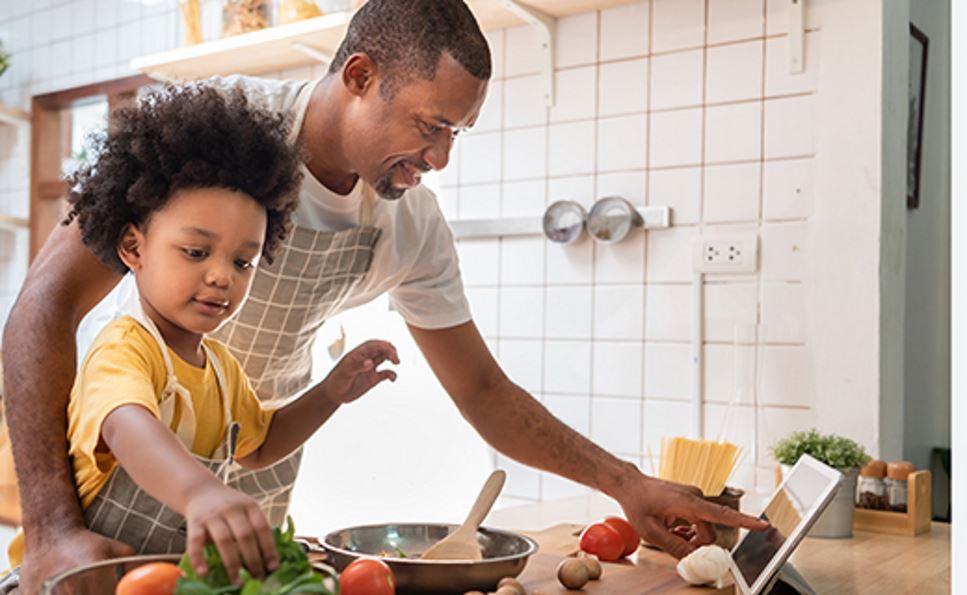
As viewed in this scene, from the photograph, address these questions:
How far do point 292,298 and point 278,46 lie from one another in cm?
142

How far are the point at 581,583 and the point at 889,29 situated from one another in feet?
4.92

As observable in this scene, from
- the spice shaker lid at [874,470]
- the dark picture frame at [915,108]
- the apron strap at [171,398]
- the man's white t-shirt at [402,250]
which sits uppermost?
the dark picture frame at [915,108]

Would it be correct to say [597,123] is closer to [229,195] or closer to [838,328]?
[838,328]

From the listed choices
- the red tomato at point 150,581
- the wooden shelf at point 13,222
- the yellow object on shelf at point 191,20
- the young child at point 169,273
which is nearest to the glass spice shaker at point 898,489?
the young child at point 169,273

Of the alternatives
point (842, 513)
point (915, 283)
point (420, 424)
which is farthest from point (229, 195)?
point (915, 283)

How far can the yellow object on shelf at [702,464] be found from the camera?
4.23 feet

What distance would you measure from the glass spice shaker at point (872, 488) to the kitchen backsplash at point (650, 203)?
0.31 meters

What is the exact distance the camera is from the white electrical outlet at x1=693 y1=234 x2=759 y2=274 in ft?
6.77

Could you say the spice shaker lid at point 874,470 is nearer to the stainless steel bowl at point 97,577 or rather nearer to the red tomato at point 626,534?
the red tomato at point 626,534

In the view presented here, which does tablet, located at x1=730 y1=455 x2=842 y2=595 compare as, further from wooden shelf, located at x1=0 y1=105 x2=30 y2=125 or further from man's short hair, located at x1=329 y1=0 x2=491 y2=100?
wooden shelf, located at x1=0 y1=105 x2=30 y2=125

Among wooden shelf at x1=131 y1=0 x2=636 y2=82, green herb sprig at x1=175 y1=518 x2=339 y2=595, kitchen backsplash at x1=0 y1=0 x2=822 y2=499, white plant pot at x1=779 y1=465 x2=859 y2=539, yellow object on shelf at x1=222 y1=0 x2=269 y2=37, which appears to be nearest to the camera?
green herb sprig at x1=175 y1=518 x2=339 y2=595

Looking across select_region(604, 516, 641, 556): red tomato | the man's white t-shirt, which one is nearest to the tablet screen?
select_region(604, 516, 641, 556): red tomato

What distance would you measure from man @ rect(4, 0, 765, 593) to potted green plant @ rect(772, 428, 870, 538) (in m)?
0.48

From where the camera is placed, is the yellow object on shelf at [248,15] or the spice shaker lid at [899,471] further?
the yellow object on shelf at [248,15]
